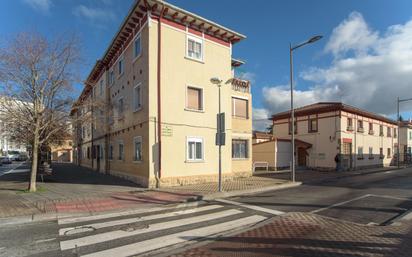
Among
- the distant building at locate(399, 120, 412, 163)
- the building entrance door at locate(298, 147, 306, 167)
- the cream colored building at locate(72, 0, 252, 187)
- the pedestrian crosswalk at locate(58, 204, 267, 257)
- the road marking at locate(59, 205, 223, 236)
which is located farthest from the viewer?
the distant building at locate(399, 120, 412, 163)

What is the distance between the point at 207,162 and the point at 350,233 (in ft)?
34.6

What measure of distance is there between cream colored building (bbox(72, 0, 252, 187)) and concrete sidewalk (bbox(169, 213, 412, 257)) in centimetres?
857

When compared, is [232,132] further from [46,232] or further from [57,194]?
[46,232]

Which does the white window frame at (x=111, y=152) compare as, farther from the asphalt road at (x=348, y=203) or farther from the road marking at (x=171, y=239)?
the road marking at (x=171, y=239)

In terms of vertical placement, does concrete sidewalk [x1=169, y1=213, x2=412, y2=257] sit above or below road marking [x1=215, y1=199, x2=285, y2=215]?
above

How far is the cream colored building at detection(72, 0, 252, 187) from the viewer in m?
14.5

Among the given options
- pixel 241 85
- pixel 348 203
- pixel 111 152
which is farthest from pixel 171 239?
pixel 111 152

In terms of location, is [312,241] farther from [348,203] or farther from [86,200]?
[86,200]

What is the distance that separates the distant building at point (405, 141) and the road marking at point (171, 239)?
43.1 meters

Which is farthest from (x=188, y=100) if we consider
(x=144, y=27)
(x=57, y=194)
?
(x=57, y=194)

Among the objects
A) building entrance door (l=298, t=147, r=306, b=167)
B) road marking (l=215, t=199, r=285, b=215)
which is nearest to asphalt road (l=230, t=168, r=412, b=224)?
road marking (l=215, t=199, r=285, b=215)

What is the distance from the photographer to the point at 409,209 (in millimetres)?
9062

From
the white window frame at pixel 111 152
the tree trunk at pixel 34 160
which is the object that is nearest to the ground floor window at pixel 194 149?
the tree trunk at pixel 34 160

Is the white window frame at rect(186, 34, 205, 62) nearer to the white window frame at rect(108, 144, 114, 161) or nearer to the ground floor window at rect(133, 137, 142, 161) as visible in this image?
the ground floor window at rect(133, 137, 142, 161)
